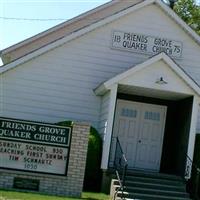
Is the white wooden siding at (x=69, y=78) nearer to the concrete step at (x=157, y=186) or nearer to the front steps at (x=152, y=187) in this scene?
the front steps at (x=152, y=187)

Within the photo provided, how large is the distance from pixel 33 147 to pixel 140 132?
5835 mm

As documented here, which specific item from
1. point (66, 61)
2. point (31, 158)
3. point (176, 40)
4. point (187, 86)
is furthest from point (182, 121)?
point (31, 158)

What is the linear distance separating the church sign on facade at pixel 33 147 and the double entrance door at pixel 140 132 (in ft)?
15.8

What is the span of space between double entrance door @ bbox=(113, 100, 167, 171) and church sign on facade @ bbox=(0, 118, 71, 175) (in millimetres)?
4823

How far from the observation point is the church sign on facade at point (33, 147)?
49.5 feet

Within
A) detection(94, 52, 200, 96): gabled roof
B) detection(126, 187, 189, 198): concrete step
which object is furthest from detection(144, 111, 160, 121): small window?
detection(126, 187, 189, 198): concrete step

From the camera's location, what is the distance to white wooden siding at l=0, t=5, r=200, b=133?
19.4 m

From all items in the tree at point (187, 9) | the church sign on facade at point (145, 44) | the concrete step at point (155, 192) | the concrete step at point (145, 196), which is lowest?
the concrete step at point (145, 196)

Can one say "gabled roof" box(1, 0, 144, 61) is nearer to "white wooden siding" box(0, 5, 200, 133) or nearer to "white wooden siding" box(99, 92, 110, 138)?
"white wooden siding" box(0, 5, 200, 133)

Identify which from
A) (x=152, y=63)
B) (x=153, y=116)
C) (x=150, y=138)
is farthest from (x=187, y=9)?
(x=152, y=63)

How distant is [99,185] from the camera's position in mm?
18406

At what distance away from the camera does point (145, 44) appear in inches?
805

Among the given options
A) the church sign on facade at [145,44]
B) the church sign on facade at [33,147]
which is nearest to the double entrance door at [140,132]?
the church sign on facade at [145,44]

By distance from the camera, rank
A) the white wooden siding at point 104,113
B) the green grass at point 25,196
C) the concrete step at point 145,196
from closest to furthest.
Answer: the green grass at point 25,196
the concrete step at point 145,196
the white wooden siding at point 104,113
